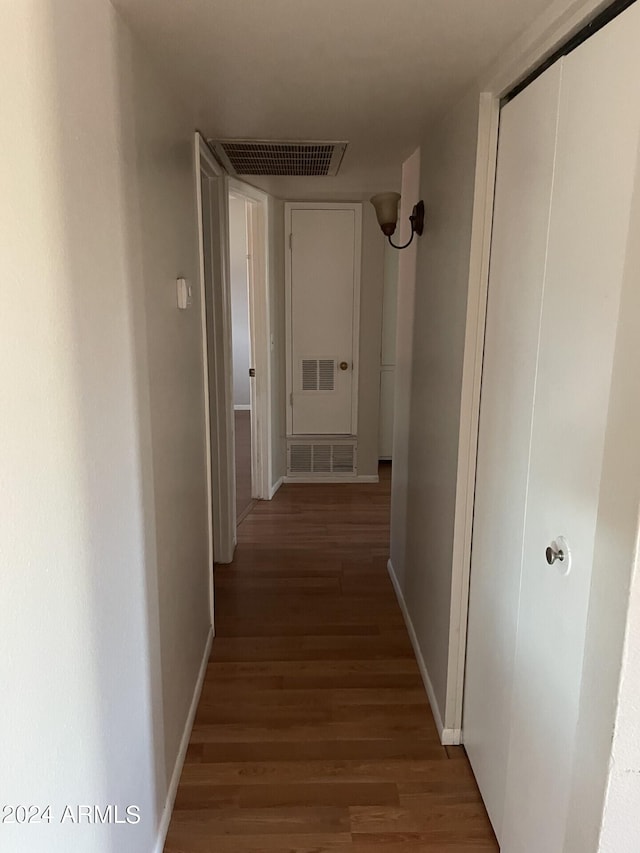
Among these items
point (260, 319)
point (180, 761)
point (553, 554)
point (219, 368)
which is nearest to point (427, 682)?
point (180, 761)

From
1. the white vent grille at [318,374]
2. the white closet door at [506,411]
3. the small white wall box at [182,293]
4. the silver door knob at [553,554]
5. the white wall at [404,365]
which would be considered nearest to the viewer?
the silver door knob at [553,554]

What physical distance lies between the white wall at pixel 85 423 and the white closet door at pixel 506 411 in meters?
0.93

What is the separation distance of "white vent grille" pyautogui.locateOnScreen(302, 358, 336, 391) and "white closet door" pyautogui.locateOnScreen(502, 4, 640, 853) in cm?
329

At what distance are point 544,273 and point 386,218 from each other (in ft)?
4.51

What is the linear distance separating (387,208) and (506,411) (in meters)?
1.30

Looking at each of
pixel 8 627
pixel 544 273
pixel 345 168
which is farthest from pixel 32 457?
pixel 345 168

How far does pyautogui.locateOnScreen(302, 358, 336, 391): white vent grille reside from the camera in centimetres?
467

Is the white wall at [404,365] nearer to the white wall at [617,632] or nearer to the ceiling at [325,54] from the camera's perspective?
the ceiling at [325,54]

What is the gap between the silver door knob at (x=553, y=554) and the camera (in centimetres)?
128

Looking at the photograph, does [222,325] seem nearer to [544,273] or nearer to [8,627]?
[544,273]

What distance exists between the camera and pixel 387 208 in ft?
8.50

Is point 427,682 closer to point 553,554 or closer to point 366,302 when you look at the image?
point 553,554

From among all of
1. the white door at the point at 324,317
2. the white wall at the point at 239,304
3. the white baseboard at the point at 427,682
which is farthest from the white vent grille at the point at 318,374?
the white wall at the point at 239,304

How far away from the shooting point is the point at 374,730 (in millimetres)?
2182
